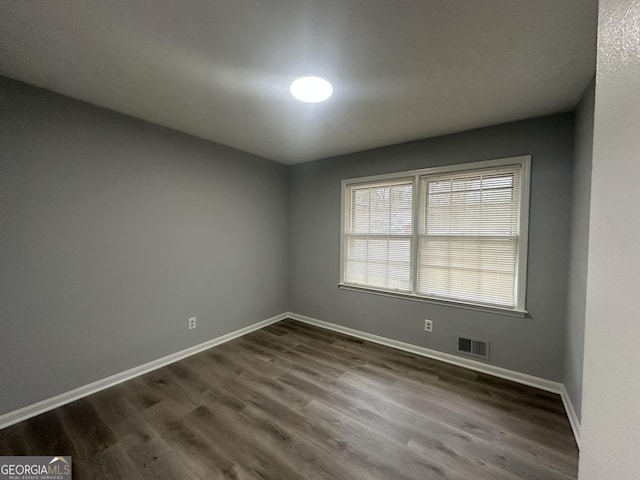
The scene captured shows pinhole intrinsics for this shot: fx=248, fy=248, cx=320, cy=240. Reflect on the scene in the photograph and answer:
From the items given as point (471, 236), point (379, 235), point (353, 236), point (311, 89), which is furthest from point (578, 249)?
point (311, 89)

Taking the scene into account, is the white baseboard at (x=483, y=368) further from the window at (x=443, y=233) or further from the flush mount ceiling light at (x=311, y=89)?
the flush mount ceiling light at (x=311, y=89)

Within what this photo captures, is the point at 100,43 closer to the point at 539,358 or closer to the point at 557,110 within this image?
the point at 557,110

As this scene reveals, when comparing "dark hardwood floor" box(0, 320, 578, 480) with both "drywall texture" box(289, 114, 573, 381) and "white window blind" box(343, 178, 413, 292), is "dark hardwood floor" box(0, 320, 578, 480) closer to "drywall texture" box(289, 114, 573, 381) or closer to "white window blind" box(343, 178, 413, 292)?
"drywall texture" box(289, 114, 573, 381)

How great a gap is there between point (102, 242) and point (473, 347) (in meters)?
3.70

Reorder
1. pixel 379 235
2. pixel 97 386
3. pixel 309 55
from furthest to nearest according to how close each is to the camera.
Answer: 1. pixel 379 235
2. pixel 97 386
3. pixel 309 55

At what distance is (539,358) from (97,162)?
4330mm

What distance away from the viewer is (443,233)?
278 centimetres

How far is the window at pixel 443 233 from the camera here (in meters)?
2.42

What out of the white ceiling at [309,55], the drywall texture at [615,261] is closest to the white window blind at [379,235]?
the white ceiling at [309,55]

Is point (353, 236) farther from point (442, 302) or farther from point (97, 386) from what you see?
point (97, 386)

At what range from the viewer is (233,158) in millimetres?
3256

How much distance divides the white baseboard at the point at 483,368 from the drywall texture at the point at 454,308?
0.18 feet

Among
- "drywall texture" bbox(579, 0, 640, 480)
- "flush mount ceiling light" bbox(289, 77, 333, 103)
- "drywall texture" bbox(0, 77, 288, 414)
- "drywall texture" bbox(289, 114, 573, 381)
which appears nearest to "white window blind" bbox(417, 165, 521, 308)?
"drywall texture" bbox(289, 114, 573, 381)

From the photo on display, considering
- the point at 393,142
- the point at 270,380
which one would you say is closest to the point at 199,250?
the point at 270,380
